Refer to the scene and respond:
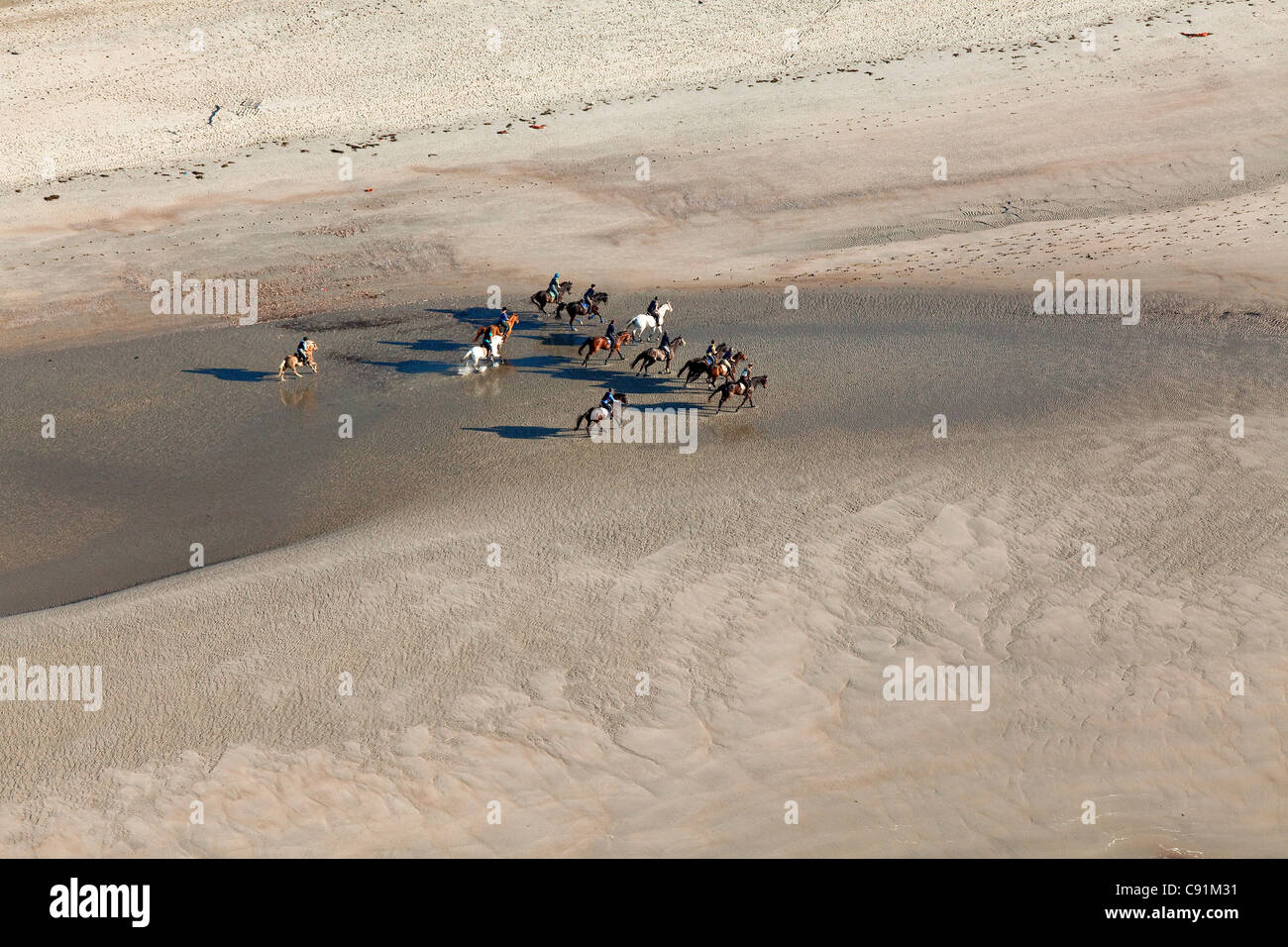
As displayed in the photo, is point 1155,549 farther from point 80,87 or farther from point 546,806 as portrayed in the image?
point 80,87

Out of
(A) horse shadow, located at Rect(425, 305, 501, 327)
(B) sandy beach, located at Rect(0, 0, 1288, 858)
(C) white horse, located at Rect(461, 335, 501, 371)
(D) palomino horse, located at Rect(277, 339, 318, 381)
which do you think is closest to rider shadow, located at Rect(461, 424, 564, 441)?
(B) sandy beach, located at Rect(0, 0, 1288, 858)

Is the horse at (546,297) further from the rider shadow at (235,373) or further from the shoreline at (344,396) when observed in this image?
the rider shadow at (235,373)

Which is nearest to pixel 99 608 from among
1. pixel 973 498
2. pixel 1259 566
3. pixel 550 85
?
pixel 973 498

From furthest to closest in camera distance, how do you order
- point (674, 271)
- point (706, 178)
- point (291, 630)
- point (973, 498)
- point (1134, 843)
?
point (706, 178)
point (674, 271)
point (973, 498)
point (291, 630)
point (1134, 843)

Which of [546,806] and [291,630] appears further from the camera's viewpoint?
[291,630]

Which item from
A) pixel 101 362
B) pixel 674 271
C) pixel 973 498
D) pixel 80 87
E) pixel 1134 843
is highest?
pixel 80 87

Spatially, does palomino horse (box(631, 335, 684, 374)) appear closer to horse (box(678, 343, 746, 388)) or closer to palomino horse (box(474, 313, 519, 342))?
horse (box(678, 343, 746, 388))

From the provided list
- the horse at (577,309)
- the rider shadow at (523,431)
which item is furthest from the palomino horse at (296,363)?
the horse at (577,309)
